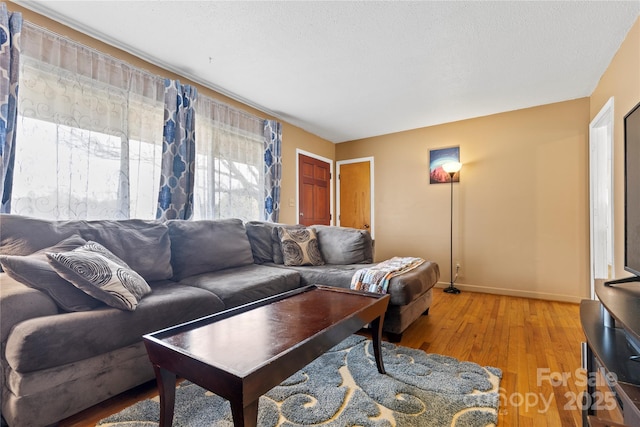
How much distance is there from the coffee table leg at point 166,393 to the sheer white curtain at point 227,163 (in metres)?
2.06

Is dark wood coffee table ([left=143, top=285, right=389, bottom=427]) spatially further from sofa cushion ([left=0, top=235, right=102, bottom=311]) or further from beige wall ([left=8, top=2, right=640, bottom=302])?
beige wall ([left=8, top=2, right=640, bottom=302])

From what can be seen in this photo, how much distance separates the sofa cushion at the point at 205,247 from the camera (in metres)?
2.45

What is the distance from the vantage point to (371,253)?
3154 millimetres

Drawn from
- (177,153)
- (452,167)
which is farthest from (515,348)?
(177,153)

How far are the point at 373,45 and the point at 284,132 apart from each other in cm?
211

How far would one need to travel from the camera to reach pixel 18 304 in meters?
1.27

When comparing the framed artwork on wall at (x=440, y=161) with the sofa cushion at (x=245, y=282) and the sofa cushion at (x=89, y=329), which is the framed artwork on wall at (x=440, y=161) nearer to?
the sofa cushion at (x=245, y=282)

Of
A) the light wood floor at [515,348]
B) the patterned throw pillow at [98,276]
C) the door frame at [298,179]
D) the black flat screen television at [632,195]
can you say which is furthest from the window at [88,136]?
the black flat screen television at [632,195]

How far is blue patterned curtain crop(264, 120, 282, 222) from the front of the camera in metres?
3.80

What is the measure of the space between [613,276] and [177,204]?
12.8 ft

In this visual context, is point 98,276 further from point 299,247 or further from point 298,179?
point 298,179

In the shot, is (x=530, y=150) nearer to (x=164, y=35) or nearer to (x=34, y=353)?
(x=164, y=35)

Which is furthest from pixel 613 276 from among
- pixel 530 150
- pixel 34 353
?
pixel 34 353

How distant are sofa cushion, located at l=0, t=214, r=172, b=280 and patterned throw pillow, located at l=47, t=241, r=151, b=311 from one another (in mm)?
307
